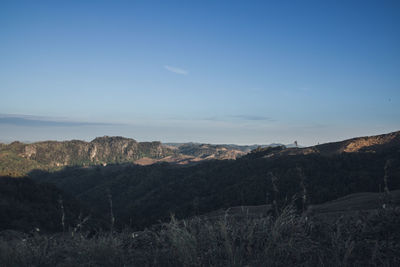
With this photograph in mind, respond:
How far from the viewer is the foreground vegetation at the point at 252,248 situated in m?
3.86

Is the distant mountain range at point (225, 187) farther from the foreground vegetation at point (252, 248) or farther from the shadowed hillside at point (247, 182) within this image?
the foreground vegetation at point (252, 248)

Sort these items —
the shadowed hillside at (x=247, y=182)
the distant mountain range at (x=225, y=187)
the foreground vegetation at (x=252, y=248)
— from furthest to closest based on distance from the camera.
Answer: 1. the shadowed hillside at (x=247, y=182)
2. the distant mountain range at (x=225, y=187)
3. the foreground vegetation at (x=252, y=248)

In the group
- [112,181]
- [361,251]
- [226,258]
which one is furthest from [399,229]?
[112,181]

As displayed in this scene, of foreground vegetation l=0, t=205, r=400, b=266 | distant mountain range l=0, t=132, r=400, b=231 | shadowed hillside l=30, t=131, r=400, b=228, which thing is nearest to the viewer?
foreground vegetation l=0, t=205, r=400, b=266

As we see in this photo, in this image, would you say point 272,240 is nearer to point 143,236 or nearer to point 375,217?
point 375,217

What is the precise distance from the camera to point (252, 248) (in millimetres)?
4488

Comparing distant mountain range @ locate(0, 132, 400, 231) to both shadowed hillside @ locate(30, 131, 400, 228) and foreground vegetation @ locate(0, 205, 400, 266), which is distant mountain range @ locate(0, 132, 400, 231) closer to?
A: shadowed hillside @ locate(30, 131, 400, 228)

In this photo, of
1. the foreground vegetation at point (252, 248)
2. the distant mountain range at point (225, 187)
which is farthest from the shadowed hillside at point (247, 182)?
the foreground vegetation at point (252, 248)

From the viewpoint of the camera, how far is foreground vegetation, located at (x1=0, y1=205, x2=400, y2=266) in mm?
3859

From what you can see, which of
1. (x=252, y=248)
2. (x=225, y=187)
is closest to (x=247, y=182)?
(x=225, y=187)

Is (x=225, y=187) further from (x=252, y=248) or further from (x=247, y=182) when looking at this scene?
(x=252, y=248)

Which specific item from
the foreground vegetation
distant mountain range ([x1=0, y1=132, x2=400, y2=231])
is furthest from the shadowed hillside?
the foreground vegetation

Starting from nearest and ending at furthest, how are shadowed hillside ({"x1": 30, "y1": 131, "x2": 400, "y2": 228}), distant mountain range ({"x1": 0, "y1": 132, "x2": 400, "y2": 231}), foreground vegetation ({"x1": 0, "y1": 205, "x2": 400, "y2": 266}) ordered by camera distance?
foreground vegetation ({"x1": 0, "y1": 205, "x2": 400, "y2": 266}) → distant mountain range ({"x1": 0, "y1": 132, "x2": 400, "y2": 231}) → shadowed hillside ({"x1": 30, "y1": 131, "x2": 400, "y2": 228})

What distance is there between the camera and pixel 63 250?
5.43m
